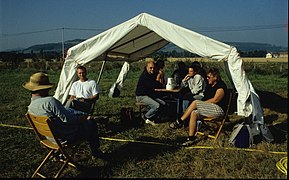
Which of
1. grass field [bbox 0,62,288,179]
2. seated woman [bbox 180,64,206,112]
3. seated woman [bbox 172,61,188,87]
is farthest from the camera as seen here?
seated woman [bbox 172,61,188,87]

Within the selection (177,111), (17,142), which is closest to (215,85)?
(177,111)

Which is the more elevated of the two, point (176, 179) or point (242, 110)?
point (242, 110)

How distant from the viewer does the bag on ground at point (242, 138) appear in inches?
208

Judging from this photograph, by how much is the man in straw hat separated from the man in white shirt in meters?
1.80

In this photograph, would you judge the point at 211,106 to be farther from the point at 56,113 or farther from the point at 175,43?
the point at 56,113

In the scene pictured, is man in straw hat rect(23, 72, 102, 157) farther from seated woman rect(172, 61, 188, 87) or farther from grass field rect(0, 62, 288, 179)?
seated woman rect(172, 61, 188, 87)

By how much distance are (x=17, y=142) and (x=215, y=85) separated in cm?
381

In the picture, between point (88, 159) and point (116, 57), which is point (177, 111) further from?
point (116, 57)

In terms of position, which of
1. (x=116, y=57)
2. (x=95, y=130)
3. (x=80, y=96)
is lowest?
(x=95, y=130)

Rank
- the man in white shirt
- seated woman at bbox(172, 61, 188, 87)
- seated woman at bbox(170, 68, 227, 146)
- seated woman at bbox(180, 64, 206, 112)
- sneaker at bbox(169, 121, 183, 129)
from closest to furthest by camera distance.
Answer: seated woman at bbox(170, 68, 227, 146) → the man in white shirt → sneaker at bbox(169, 121, 183, 129) → seated woman at bbox(180, 64, 206, 112) → seated woman at bbox(172, 61, 188, 87)

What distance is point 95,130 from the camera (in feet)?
15.0

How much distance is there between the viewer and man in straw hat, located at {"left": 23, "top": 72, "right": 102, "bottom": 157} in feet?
13.1

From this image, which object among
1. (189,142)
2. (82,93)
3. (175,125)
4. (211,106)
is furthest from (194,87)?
(82,93)

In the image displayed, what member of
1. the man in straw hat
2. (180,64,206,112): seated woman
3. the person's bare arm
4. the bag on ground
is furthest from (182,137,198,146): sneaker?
the man in straw hat
